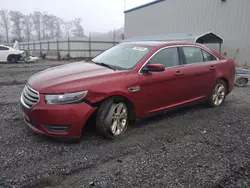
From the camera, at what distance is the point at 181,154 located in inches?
125

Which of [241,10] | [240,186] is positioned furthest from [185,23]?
[240,186]

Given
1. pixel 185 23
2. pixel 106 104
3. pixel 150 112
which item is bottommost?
pixel 150 112

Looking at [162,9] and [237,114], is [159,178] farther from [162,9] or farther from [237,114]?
[162,9]

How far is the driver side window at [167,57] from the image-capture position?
4105 millimetres

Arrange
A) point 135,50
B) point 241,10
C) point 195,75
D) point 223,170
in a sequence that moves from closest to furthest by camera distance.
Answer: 1. point 223,170
2. point 135,50
3. point 195,75
4. point 241,10

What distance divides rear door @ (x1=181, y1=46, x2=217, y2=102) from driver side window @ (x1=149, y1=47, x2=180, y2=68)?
0.75 feet

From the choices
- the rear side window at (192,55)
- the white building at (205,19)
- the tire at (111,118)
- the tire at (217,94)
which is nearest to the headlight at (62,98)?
the tire at (111,118)

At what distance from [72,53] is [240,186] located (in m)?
23.3

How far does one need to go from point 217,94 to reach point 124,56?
2.71m

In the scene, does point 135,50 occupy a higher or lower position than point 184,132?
higher

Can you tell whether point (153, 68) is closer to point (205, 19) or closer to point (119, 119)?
point (119, 119)

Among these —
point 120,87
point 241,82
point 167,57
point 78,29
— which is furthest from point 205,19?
point 78,29

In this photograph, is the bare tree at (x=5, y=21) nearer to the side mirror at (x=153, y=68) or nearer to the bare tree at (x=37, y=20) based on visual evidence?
the bare tree at (x=37, y=20)

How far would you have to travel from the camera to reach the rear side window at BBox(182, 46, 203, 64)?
4676 millimetres
